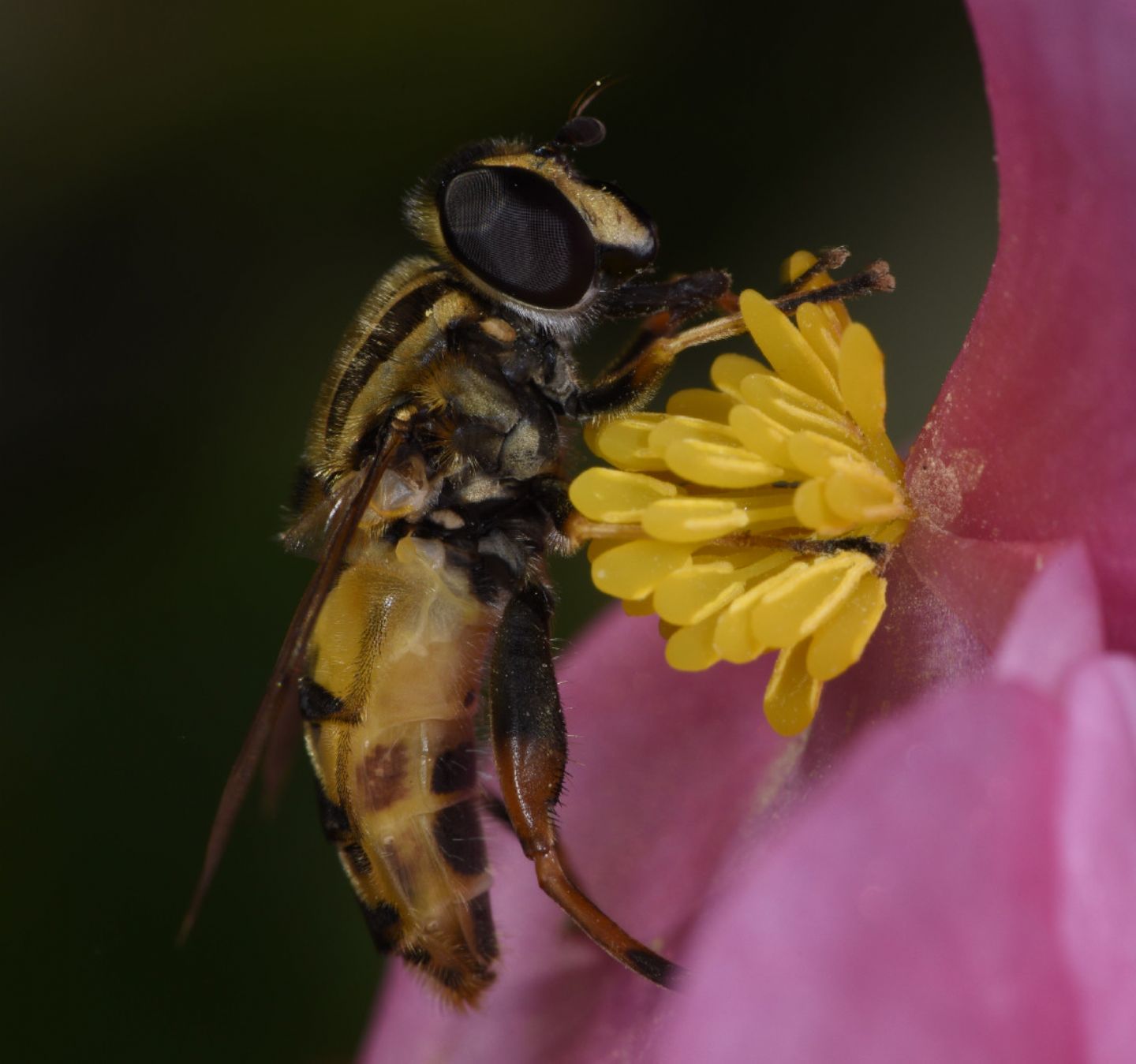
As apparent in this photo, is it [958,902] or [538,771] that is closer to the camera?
[958,902]

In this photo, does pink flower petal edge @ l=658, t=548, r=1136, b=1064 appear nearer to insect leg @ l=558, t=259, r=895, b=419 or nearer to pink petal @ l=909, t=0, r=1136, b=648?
pink petal @ l=909, t=0, r=1136, b=648

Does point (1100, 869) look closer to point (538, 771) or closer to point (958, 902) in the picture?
point (958, 902)

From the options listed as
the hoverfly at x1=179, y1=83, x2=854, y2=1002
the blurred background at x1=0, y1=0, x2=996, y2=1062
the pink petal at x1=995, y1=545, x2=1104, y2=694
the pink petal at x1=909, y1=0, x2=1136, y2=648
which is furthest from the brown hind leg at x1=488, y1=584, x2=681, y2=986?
the blurred background at x1=0, y1=0, x2=996, y2=1062

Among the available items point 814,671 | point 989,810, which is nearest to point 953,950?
point 989,810

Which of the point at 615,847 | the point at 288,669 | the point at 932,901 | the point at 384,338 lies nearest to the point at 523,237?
the point at 384,338

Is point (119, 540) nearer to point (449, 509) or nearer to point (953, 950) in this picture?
point (449, 509)

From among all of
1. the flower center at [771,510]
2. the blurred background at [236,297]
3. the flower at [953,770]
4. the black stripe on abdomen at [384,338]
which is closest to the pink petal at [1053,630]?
the flower at [953,770]
